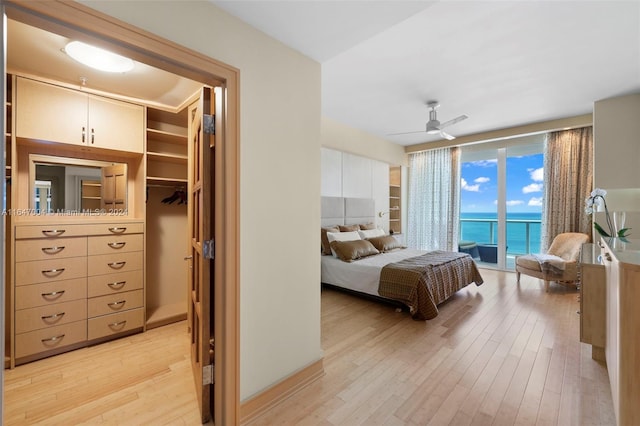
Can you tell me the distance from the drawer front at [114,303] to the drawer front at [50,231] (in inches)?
24.9

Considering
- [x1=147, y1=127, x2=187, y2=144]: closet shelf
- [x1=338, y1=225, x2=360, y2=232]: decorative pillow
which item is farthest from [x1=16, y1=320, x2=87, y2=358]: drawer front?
[x1=338, y1=225, x2=360, y2=232]: decorative pillow

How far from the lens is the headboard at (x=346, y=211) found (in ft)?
15.1

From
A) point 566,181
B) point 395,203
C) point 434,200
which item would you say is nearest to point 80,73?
point 395,203

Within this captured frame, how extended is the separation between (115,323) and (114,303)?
19cm

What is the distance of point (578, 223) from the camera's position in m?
4.53

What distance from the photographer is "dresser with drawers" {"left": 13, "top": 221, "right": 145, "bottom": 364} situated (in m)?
2.20

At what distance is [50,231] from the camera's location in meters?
2.29

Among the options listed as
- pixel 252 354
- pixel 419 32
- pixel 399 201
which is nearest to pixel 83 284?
pixel 252 354

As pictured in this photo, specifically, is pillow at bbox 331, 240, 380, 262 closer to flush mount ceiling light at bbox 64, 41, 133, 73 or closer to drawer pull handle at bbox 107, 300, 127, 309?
drawer pull handle at bbox 107, 300, 127, 309

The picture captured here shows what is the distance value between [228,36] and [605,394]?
3333mm

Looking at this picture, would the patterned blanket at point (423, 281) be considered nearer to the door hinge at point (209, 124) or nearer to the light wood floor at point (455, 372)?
the light wood floor at point (455, 372)

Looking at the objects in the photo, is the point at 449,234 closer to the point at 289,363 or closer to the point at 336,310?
the point at 336,310

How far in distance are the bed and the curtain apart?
6.64 ft

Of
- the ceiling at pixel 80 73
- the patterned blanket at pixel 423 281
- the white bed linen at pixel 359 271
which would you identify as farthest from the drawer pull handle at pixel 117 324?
the patterned blanket at pixel 423 281
